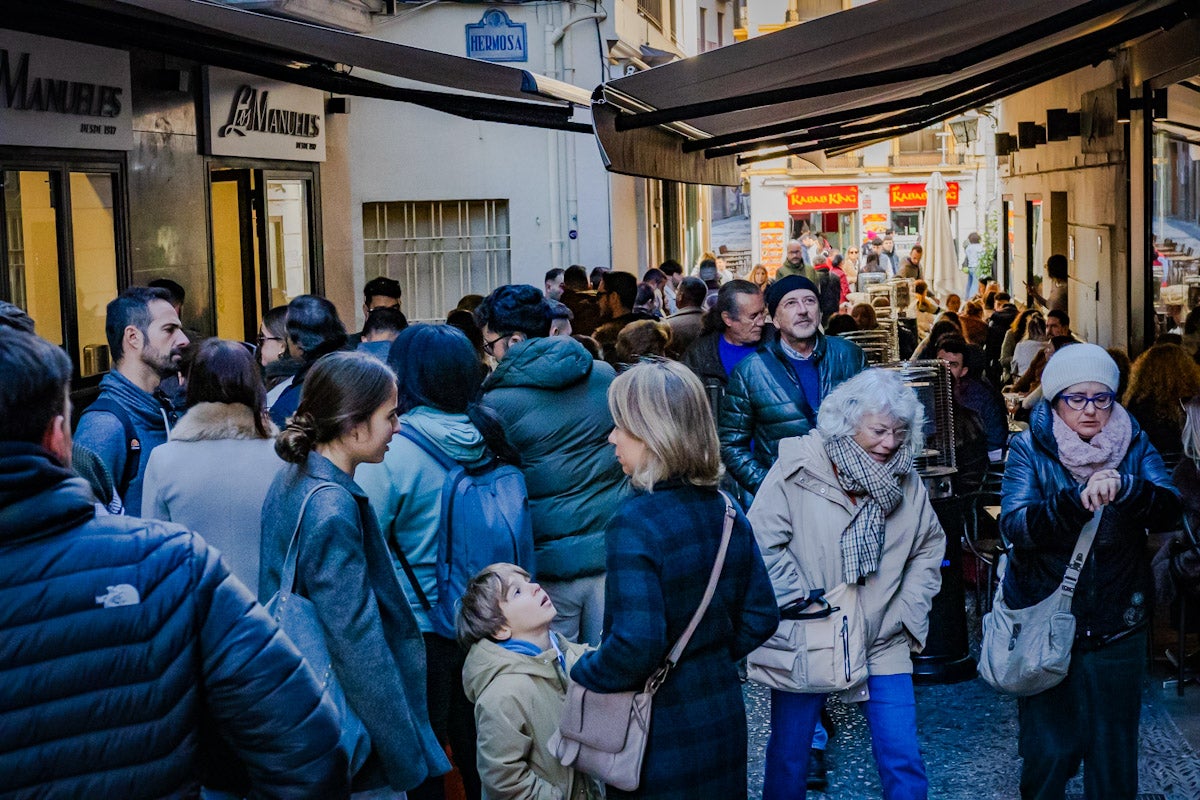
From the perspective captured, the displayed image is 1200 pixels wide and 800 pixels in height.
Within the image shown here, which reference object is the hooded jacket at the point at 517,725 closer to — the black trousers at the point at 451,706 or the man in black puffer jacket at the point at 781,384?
the black trousers at the point at 451,706

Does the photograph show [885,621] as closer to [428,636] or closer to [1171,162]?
[428,636]

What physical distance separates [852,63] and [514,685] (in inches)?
256

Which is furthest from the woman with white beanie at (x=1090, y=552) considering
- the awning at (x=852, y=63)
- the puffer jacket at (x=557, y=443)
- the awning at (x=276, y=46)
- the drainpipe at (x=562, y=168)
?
the drainpipe at (x=562, y=168)

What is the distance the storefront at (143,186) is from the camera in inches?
357

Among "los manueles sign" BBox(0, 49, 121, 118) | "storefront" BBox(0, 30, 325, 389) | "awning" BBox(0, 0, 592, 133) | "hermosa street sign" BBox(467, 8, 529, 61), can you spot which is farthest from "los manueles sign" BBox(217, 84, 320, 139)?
"hermosa street sign" BBox(467, 8, 529, 61)

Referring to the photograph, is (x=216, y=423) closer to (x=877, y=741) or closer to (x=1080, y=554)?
(x=877, y=741)

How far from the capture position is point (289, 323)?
657cm

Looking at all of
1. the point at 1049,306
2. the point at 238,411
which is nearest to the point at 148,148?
the point at 238,411

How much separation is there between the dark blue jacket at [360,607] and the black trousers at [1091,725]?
2.26m

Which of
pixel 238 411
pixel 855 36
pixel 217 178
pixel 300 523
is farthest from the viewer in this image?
pixel 217 178

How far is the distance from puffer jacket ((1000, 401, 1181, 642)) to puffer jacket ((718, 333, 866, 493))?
162cm

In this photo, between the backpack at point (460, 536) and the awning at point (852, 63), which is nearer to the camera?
the backpack at point (460, 536)

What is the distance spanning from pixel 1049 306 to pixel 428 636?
1339cm

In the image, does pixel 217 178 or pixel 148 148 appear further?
pixel 217 178
